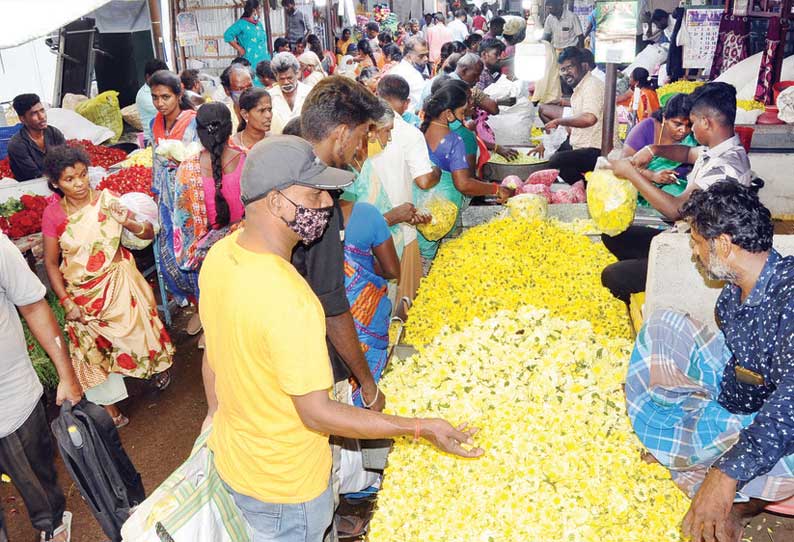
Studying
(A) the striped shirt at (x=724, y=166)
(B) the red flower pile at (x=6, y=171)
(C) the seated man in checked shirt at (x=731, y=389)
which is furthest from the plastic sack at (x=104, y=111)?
(C) the seated man in checked shirt at (x=731, y=389)

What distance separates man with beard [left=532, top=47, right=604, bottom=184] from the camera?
7.09 meters

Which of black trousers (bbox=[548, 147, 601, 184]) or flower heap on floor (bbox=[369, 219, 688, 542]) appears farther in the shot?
black trousers (bbox=[548, 147, 601, 184])

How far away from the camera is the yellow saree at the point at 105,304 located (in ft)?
15.0

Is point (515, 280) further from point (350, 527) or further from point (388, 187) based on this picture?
point (350, 527)

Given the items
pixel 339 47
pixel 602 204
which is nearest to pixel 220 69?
pixel 339 47

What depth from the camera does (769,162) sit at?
21.5 ft

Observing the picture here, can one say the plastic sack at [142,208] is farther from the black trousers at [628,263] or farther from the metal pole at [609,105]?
the metal pole at [609,105]

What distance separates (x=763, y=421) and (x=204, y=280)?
2164 mm

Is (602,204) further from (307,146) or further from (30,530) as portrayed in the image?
(30,530)

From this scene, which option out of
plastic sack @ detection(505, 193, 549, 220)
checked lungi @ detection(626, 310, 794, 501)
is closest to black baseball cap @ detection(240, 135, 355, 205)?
checked lungi @ detection(626, 310, 794, 501)

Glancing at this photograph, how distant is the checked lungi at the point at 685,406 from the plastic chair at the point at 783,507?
0.28ft

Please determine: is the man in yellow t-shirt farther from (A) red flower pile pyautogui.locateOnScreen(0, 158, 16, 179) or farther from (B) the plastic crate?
(B) the plastic crate

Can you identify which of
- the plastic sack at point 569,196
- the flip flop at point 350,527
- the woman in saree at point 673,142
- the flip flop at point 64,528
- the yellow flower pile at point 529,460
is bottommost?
the flip flop at point 350,527

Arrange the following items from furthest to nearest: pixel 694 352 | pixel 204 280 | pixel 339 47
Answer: pixel 339 47 → pixel 694 352 → pixel 204 280
